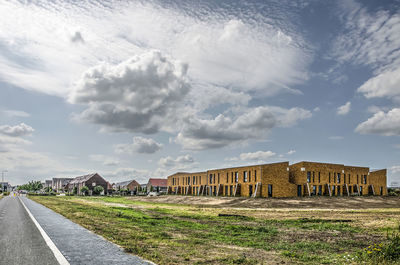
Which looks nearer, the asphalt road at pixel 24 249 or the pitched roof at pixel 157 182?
the asphalt road at pixel 24 249

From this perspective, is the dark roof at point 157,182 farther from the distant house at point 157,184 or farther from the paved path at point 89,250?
the paved path at point 89,250

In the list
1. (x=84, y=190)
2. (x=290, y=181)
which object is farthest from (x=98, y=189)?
(x=290, y=181)

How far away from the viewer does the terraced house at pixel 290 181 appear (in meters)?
60.7

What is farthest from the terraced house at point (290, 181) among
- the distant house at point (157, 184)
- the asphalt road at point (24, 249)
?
the asphalt road at point (24, 249)

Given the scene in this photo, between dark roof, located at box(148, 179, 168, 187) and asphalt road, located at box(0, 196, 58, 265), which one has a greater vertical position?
asphalt road, located at box(0, 196, 58, 265)

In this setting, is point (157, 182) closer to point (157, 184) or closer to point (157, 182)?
point (157, 182)

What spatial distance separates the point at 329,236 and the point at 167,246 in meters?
8.15

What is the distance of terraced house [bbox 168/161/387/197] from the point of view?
2391 inches

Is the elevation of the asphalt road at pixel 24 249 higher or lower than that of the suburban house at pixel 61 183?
higher

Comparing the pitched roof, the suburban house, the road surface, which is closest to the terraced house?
the road surface

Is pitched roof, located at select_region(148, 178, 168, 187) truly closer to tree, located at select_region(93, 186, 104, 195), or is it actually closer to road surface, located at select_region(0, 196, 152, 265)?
tree, located at select_region(93, 186, 104, 195)

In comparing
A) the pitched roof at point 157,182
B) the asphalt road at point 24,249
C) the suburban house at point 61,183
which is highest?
the asphalt road at point 24,249

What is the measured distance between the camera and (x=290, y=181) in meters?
67.6

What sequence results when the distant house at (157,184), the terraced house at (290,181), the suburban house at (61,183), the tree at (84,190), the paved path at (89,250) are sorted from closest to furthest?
the paved path at (89,250) → the terraced house at (290,181) → the tree at (84,190) → the distant house at (157,184) → the suburban house at (61,183)
